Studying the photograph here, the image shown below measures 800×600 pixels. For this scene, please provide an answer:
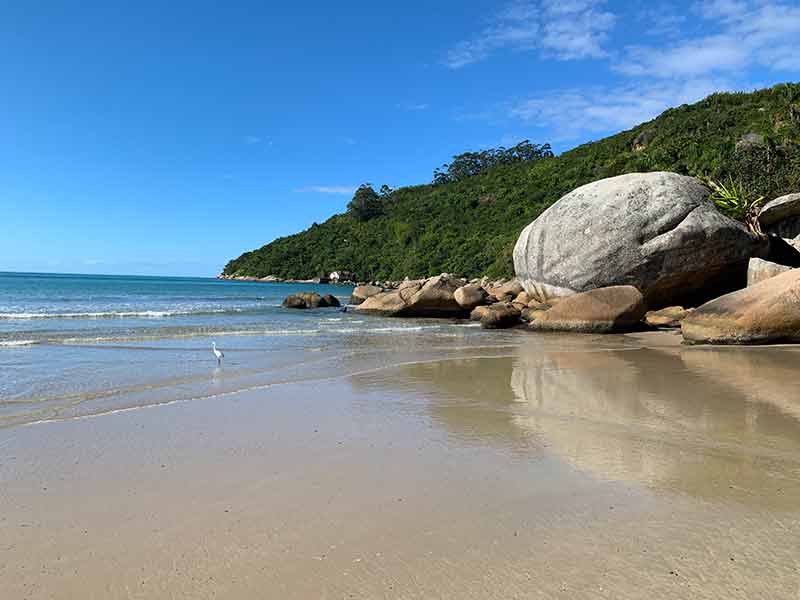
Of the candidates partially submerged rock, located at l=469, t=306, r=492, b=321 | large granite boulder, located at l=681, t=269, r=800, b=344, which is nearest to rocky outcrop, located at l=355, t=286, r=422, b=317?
partially submerged rock, located at l=469, t=306, r=492, b=321

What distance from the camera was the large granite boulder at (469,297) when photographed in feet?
79.2

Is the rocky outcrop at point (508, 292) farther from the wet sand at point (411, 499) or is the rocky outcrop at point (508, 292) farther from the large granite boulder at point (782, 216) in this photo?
the wet sand at point (411, 499)

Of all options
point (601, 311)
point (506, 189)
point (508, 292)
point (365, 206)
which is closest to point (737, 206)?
point (601, 311)

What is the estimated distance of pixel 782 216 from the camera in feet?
64.6

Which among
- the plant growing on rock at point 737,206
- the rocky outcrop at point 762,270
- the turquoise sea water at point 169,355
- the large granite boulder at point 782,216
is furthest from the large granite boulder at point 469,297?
the rocky outcrop at point 762,270

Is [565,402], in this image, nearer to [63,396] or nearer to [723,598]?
[723,598]

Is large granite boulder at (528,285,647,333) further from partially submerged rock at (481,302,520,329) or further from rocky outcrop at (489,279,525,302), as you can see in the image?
rocky outcrop at (489,279,525,302)

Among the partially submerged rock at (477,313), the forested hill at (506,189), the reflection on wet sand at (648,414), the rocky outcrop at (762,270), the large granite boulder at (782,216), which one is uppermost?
the forested hill at (506,189)

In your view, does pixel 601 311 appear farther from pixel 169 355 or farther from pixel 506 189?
pixel 506 189

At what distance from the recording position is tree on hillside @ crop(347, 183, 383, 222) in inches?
3703

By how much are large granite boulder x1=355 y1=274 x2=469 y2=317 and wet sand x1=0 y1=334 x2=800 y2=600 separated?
55.3 ft

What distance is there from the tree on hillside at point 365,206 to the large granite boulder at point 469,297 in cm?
7053

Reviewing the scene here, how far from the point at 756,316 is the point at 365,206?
84696mm

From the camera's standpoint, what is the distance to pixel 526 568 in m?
2.96
